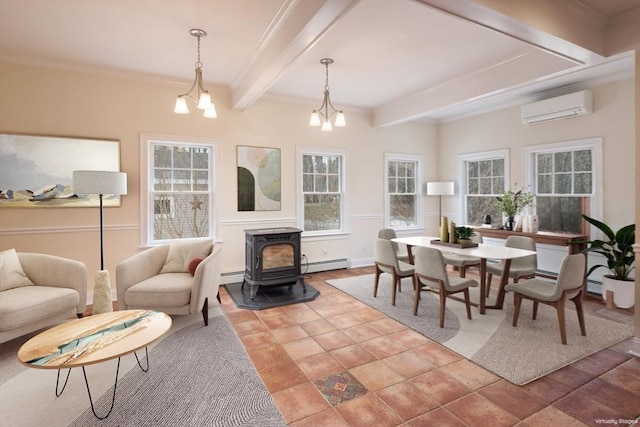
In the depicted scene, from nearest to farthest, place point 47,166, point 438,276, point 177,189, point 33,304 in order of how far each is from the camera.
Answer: point 33,304, point 438,276, point 47,166, point 177,189

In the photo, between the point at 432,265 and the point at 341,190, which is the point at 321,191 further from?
the point at 432,265

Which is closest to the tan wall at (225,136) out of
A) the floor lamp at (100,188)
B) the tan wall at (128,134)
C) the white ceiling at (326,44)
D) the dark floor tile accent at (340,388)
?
the tan wall at (128,134)

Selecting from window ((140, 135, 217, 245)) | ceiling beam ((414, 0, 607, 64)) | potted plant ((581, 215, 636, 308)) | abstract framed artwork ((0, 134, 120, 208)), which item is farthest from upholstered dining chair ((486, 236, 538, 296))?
abstract framed artwork ((0, 134, 120, 208))

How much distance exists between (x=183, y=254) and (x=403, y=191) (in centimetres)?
437

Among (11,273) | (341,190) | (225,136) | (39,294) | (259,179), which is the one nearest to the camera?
(39,294)

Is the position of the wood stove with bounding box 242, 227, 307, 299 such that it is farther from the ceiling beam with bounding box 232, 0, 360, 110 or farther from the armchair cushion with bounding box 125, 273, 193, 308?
the ceiling beam with bounding box 232, 0, 360, 110

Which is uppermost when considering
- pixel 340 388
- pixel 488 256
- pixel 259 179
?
pixel 259 179

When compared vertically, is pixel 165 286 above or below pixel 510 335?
above

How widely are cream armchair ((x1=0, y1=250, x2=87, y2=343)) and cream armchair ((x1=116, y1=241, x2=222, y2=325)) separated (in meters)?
0.42

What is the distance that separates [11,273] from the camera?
10.4 feet

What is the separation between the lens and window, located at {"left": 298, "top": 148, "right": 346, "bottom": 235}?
554cm

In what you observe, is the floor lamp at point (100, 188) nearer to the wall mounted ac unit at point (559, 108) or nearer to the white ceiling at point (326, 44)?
the white ceiling at point (326, 44)

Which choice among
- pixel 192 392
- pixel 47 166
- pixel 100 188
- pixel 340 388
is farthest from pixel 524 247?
pixel 47 166

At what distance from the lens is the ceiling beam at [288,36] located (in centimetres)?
235
